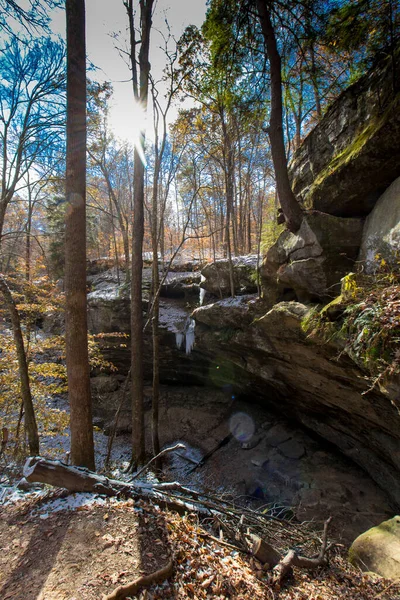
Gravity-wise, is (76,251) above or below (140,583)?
above

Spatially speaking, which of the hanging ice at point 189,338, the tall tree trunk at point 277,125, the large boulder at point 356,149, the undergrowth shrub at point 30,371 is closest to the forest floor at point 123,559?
the undergrowth shrub at point 30,371

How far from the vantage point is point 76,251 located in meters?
3.87

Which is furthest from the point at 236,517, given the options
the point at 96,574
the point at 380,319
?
Answer: the point at 380,319

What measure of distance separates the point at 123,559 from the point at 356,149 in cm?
591

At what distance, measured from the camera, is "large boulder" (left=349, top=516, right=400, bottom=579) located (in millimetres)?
3069

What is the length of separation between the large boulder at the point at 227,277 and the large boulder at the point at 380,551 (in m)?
5.28

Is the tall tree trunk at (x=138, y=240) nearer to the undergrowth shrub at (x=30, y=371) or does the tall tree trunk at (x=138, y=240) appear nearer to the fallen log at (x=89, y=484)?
the undergrowth shrub at (x=30, y=371)

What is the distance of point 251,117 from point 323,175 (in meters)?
3.11

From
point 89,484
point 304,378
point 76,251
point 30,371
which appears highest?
point 76,251

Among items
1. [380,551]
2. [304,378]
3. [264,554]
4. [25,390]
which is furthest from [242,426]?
[264,554]

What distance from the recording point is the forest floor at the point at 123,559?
1979 millimetres

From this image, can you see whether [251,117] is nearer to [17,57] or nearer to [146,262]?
[17,57]

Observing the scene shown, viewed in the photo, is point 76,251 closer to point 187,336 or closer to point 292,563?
point 292,563

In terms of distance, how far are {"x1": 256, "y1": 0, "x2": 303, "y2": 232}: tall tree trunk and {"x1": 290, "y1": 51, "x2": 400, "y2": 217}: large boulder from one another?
18.3 inches
